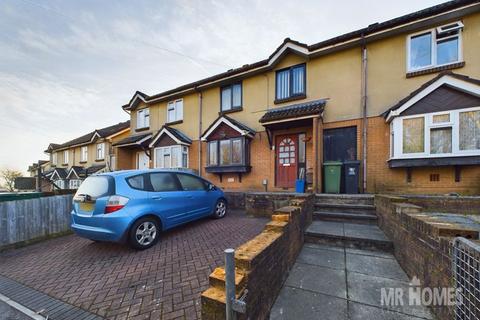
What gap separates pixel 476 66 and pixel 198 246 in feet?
31.9

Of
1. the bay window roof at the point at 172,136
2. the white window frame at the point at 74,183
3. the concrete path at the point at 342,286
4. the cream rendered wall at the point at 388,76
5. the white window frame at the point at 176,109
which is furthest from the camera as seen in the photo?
the white window frame at the point at 74,183

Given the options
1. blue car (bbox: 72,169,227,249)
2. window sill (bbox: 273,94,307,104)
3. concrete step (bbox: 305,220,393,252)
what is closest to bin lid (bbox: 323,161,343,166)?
concrete step (bbox: 305,220,393,252)

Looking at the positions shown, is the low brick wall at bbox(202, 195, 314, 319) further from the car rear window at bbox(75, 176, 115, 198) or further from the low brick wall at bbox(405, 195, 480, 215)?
the low brick wall at bbox(405, 195, 480, 215)

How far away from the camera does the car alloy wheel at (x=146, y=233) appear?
397 centimetres

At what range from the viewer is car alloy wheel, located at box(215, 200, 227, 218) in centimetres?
614

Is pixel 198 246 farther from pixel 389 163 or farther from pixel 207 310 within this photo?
pixel 389 163

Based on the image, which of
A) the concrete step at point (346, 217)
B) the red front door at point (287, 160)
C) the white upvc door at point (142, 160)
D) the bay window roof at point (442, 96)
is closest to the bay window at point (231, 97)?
the red front door at point (287, 160)

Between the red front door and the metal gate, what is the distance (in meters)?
6.64

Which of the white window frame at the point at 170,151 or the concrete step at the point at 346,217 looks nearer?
the concrete step at the point at 346,217

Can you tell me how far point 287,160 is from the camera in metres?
8.64

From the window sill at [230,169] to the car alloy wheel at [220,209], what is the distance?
9.58 feet

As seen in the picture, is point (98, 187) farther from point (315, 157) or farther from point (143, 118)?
point (143, 118)

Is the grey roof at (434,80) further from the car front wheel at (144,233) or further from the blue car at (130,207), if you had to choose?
the car front wheel at (144,233)

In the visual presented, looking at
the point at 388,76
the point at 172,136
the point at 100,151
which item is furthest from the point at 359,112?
the point at 100,151
